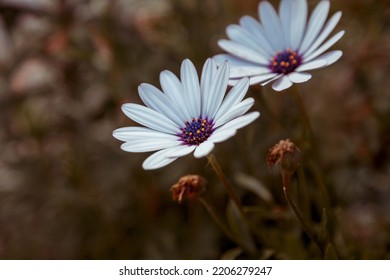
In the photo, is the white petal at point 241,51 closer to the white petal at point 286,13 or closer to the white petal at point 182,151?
the white petal at point 286,13

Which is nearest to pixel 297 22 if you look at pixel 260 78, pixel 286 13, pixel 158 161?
pixel 286 13

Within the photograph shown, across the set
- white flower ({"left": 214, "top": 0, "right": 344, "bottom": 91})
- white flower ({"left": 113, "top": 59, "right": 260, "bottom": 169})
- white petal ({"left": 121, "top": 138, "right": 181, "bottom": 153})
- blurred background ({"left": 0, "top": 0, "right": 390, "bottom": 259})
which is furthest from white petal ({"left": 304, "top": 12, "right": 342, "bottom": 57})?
blurred background ({"left": 0, "top": 0, "right": 390, "bottom": 259})

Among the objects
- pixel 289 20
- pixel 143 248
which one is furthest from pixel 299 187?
pixel 143 248

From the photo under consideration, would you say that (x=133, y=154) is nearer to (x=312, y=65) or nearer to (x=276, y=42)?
(x=276, y=42)

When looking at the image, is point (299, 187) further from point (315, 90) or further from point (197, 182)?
point (315, 90)

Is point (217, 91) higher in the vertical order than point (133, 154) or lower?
lower

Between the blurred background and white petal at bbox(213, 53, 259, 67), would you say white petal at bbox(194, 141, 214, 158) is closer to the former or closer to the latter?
white petal at bbox(213, 53, 259, 67)

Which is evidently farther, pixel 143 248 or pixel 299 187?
pixel 143 248
